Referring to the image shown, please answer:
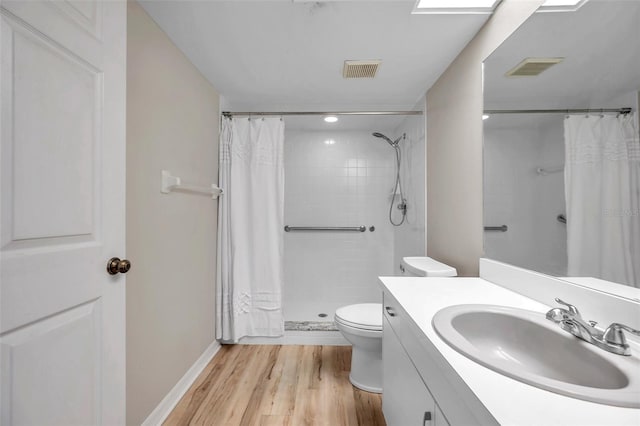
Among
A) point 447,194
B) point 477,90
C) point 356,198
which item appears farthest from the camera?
point 356,198

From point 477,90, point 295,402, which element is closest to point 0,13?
point 477,90

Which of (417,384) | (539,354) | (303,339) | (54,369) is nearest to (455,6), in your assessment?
(539,354)

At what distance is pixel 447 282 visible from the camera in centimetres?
127

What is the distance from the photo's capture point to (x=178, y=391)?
1646 mm

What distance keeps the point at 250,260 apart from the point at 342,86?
5.06 ft

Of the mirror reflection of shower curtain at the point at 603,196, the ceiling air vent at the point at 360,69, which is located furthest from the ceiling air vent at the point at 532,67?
the ceiling air vent at the point at 360,69

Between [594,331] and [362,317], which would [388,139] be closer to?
[362,317]

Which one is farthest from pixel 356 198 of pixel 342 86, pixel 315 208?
pixel 342 86

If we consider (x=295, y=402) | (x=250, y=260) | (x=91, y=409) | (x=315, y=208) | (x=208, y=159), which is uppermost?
(x=208, y=159)

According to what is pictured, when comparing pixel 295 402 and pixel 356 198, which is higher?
pixel 356 198

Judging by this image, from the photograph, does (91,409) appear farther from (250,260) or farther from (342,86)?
(342,86)

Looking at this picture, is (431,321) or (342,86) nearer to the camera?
(431,321)

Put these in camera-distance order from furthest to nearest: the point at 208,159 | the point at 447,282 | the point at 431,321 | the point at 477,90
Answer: the point at 208,159
the point at 477,90
the point at 447,282
the point at 431,321

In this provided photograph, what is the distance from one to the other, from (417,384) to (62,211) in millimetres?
1159
